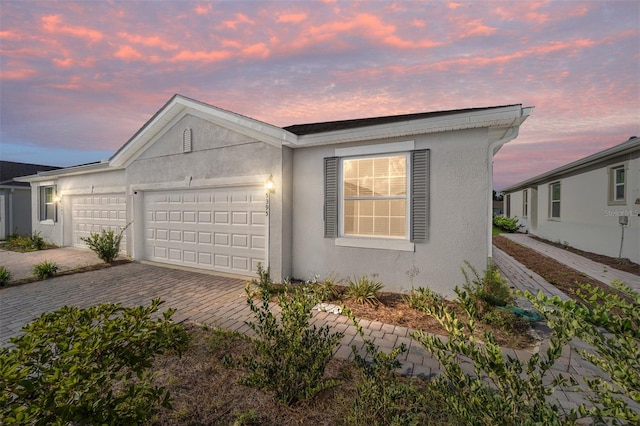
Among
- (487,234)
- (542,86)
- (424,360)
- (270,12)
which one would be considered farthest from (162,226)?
(542,86)

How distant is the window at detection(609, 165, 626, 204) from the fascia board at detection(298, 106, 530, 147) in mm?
8113

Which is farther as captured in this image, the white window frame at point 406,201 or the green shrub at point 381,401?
the white window frame at point 406,201

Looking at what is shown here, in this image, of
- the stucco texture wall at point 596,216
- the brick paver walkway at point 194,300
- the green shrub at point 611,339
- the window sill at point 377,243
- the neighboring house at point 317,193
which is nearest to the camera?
the green shrub at point 611,339

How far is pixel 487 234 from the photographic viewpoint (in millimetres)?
4918

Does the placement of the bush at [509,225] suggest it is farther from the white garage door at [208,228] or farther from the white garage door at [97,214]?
the white garage door at [97,214]

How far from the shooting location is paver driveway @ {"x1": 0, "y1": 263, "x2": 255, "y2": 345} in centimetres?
455

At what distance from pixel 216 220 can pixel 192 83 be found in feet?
18.7

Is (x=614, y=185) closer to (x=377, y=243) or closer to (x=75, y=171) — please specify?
(x=377, y=243)

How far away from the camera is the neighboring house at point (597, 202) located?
8.35 meters

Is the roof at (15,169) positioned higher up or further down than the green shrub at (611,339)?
higher up

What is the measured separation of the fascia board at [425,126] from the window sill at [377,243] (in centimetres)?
226

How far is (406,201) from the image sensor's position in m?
5.60

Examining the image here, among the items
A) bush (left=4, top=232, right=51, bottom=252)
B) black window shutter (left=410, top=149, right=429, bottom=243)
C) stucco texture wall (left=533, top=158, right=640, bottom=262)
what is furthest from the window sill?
bush (left=4, top=232, right=51, bottom=252)

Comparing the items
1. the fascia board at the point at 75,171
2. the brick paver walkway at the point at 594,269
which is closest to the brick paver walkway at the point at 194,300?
the brick paver walkway at the point at 594,269
